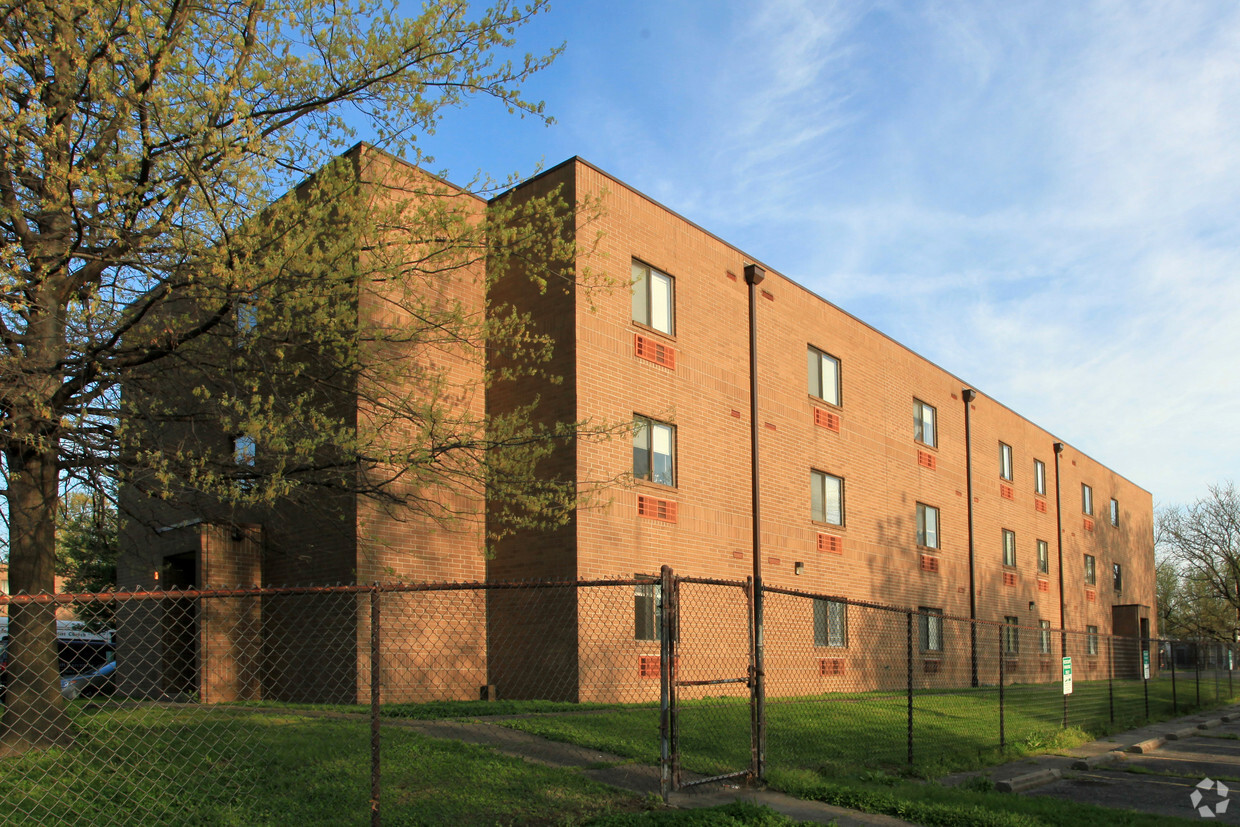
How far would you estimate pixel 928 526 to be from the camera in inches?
1079

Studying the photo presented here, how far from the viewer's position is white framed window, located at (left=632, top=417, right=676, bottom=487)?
17453mm

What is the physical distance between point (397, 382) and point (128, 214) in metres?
3.54

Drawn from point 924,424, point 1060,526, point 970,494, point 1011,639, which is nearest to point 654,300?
point 924,424

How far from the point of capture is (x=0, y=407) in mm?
9477

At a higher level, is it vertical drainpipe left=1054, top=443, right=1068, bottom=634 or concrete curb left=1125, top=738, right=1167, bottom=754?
vertical drainpipe left=1054, top=443, right=1068, bottom=634

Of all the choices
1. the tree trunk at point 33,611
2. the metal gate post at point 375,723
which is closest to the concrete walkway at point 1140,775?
the metal gate post at point 375,723

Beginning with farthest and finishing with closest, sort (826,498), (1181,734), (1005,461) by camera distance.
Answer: (1005,461) < (826,498) < (1181,734)

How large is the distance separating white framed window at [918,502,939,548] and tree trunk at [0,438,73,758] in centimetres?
2142

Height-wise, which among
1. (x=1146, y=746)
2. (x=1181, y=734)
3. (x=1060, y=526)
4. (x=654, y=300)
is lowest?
(x=1181, y=734)

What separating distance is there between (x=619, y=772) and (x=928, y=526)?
65.8 feet

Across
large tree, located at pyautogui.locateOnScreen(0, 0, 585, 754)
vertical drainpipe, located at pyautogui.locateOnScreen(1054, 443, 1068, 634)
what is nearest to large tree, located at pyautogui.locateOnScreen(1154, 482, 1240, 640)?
vertical drainpipe, located at pyautogui.locateOnScreen(1054, 443, 1068, 634)

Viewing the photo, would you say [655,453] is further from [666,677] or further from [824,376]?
[666,677]

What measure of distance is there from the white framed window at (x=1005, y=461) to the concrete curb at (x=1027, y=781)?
2251 cm

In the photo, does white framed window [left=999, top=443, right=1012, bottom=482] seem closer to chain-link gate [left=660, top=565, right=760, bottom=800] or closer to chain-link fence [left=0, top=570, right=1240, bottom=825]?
chain-link fence [left=0, top=570, right=1240, bottom=825]
